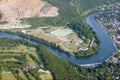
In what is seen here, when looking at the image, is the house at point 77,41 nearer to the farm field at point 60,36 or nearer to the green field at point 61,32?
the farm field at point 60,36

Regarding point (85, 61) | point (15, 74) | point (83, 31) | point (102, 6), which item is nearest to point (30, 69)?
point (15, 74)

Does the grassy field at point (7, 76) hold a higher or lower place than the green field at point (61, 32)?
lower

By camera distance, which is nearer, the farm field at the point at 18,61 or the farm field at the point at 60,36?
the farm field at the point at 18,61

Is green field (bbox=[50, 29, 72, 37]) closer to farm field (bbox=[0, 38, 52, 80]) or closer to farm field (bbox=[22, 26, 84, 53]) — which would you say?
farm field (bbox=[22, 26, 84, 53])

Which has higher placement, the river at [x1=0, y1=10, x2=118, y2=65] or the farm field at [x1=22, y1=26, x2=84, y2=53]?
the farm field at [x1=22, y1=26, x2=84, y2=53]

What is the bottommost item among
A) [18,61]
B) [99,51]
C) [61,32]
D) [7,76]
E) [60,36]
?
[99,51]

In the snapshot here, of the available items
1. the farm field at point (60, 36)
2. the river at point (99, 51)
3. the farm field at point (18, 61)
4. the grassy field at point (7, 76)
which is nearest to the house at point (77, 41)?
the farm field at point (60, 36)

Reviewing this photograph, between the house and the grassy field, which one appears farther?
the house

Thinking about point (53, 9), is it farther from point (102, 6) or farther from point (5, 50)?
point (5, 50)

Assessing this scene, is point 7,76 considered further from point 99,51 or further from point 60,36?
point 60,36

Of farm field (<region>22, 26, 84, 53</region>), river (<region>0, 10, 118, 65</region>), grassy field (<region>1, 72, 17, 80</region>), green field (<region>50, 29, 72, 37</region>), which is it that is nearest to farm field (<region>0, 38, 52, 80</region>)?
grassy field (<region>1, 72, 17, 80</region>)

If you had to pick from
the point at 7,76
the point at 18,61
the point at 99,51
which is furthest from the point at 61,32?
the point at 7,76
